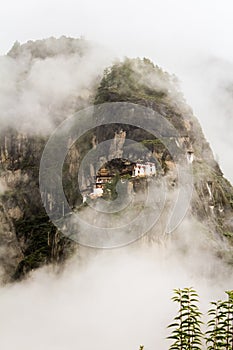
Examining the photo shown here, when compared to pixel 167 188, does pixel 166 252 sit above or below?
below

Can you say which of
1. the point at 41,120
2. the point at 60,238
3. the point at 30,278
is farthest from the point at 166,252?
the point at 41,120

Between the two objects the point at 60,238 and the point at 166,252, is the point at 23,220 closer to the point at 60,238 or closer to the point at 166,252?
the point at 60,238

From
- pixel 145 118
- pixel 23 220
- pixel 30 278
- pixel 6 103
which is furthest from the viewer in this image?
pixel 6 103

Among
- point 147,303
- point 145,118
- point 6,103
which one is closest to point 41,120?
point 6,103

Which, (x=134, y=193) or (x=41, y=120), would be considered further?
(x=41, y=120)

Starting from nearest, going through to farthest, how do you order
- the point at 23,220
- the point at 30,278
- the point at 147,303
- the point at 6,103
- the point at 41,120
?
1. the point at 147,303
2. the point at 30,278
3. the point at 23,220
4. the point at 41,120
5. the point at 6,103

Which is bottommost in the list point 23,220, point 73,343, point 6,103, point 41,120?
point 73,343
